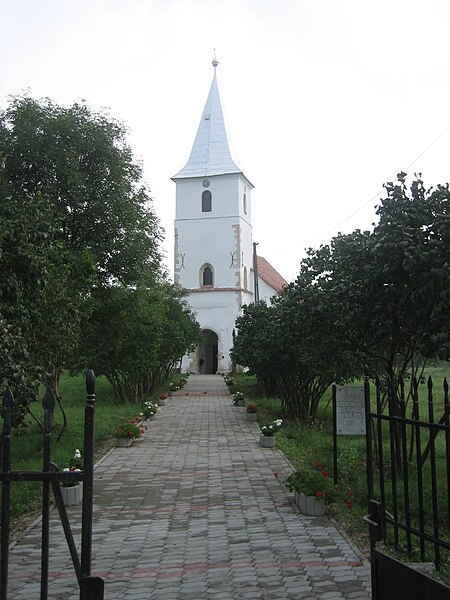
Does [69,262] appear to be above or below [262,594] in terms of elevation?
above

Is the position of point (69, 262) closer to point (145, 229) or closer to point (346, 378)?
point (145, 229)

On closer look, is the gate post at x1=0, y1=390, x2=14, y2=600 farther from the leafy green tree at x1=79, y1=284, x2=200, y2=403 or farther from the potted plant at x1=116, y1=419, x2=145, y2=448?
the leafy green tree at x1=79, y1=284, x2=200, y2=403

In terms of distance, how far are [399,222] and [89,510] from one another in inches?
193

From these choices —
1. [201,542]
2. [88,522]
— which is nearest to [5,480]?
[88,522]

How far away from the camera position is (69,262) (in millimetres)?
13641

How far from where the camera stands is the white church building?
157 feet

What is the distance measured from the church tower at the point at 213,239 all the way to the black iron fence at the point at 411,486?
116 feet

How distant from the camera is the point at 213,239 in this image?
48719 mm

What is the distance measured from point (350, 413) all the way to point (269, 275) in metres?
49.2

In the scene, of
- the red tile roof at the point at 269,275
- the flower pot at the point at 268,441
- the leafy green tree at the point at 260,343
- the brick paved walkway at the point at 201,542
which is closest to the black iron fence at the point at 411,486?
the brick paved walkway at the point at 201,542

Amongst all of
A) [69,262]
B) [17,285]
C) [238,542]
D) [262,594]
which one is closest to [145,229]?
[69,262]

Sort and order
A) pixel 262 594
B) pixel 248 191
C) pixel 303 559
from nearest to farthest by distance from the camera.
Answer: pixel 262 594, pixel 303 559, pixel 248 191

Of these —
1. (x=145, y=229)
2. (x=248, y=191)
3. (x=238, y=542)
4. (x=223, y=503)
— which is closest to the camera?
(x=238, y=542)

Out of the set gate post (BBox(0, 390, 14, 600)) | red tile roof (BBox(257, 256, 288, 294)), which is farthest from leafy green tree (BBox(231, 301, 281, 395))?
red tile roof (BBox(257, 256, 288, 294))
